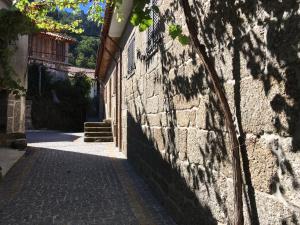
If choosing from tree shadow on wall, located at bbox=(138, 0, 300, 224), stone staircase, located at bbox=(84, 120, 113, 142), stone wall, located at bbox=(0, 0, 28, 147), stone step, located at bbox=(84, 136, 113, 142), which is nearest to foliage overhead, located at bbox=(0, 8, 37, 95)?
stone wall, located at bbox=(0, 0, 28, 147)

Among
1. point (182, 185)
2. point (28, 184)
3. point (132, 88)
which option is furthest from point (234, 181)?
point (132, 88)

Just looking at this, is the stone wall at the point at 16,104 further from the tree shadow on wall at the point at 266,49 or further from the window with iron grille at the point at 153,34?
the tree shadow on wall at the point at 266,49

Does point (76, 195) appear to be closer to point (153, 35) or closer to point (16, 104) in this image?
point (153, 35)

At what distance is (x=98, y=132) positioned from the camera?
1450 cm

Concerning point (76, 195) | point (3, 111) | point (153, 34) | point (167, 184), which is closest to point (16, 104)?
point (3, 111)

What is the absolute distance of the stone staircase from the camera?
14.1 meters

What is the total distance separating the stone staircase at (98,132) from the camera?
14.1 meters

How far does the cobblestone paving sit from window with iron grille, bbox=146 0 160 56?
2.14 metres

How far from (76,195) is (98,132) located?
363 inches

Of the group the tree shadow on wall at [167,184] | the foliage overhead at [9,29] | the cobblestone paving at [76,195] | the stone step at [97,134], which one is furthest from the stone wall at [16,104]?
the tree shadow on wall at [167,184]

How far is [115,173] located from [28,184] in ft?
5.66

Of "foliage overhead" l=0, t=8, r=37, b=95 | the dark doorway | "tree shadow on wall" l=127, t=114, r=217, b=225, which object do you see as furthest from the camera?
the dark doorway

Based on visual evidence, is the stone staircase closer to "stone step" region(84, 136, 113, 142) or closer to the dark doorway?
"stone step" region(84, 136, 113, 142)

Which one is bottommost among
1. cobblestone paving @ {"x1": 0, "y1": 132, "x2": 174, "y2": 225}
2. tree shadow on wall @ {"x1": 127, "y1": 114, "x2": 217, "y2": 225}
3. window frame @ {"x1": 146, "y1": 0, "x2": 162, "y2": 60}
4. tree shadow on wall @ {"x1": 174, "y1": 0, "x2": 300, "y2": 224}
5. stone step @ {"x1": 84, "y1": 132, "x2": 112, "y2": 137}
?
cobblestone paving @ {"x1": 0, "y1": 132, "x2": 174, "y2": 225}
